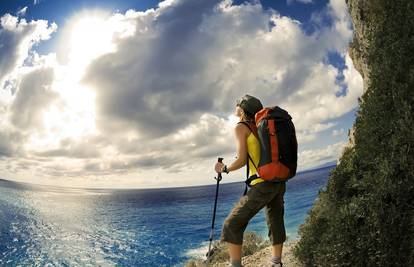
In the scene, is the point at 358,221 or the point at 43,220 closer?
the point at 358,221

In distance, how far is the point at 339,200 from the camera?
554 cm

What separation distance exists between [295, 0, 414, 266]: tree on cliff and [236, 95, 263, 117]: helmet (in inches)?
61.9

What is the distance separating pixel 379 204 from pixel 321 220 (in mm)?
1274

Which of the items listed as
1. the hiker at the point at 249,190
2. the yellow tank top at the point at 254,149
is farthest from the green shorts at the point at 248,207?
the yellow tank top at the point at 254,149

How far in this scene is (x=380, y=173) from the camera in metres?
4.69

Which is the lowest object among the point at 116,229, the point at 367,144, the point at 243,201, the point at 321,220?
the point at 116,229

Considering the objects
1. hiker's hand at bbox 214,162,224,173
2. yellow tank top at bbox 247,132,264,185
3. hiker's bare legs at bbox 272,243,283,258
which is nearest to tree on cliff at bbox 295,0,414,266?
hiker's bare legs at bbox 272,243,283,258

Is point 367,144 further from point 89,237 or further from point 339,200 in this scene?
point 89,237

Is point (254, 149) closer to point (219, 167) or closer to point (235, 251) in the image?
point (219, 167)

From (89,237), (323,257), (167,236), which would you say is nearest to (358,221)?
(323,257)

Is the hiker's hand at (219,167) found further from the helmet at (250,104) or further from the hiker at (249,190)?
the helmet at (250,104)

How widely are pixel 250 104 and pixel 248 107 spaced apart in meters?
0.07

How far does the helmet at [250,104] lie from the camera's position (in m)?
5.99

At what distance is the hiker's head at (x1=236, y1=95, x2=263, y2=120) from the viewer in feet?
19.7
